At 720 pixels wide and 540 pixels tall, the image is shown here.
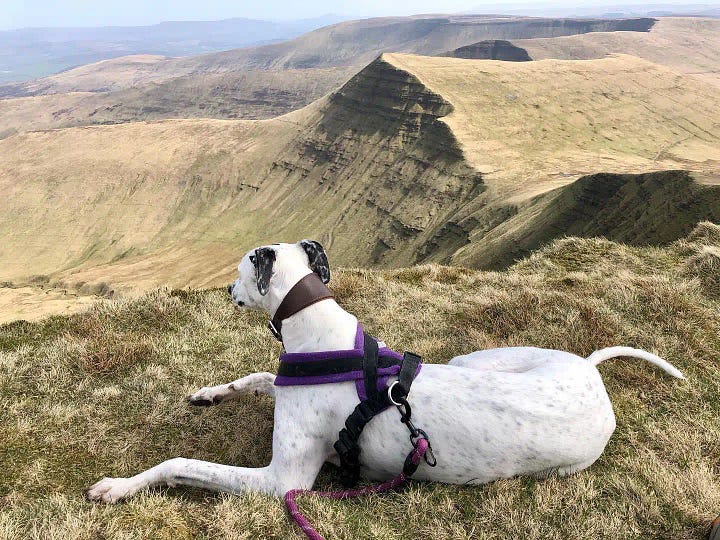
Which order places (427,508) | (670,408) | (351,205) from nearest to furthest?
(427,508)
(670,408)
(351,205)

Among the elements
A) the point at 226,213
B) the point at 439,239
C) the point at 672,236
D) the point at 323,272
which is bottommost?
the point at 226,213

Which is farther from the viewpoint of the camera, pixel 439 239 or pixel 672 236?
pixel 439 239

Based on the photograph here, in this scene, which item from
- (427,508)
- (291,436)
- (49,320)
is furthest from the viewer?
(49,320)

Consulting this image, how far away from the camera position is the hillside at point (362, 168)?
6312 centimetres

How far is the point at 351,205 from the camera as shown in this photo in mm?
77000

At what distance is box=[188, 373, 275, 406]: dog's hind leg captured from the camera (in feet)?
16.8

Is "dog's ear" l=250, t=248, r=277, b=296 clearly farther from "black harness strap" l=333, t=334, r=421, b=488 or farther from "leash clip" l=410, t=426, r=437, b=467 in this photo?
"leash clip" l=410, t=426, r=437, b=467

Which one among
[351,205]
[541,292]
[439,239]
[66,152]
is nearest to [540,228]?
[439,239]

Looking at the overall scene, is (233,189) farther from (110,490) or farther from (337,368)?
(337,368)

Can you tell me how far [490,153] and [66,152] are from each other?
10780cm

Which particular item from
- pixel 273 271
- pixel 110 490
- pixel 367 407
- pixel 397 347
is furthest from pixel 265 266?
pixel 397 347

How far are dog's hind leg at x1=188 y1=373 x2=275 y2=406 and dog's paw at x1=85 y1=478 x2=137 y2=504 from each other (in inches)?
53.5

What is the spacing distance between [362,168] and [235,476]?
264 ft

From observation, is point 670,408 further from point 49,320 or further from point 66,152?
point 66,152
